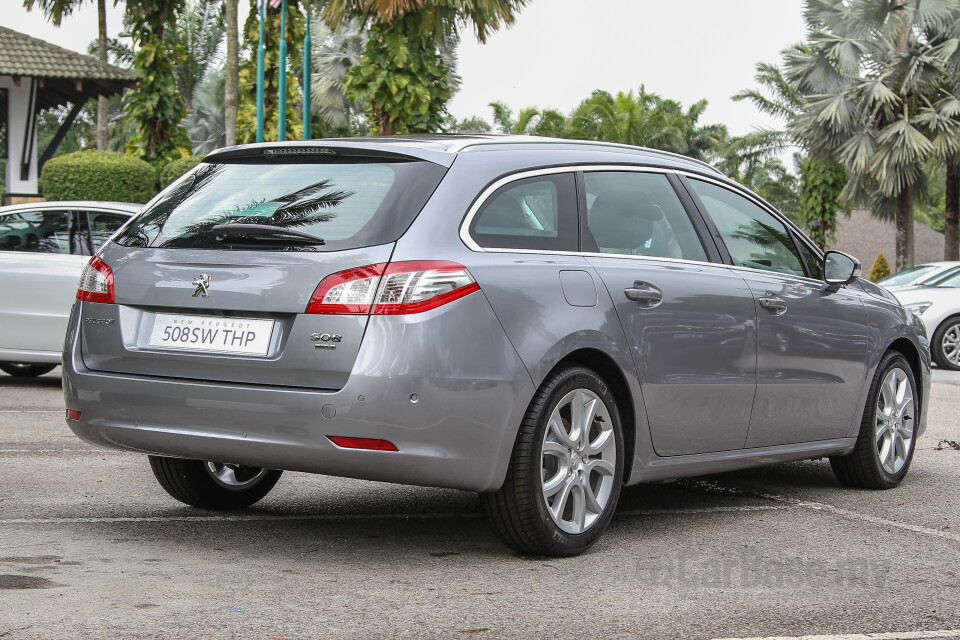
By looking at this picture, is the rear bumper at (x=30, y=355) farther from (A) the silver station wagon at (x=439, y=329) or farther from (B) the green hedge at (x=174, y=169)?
(B) the green hedge at (x=174, y=169)

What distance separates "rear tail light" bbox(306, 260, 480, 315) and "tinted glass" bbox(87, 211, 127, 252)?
699 cm

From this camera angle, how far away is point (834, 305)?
6.61 metres

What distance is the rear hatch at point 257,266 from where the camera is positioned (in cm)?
457

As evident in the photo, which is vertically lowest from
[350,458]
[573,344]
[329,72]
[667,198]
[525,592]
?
[525,592]

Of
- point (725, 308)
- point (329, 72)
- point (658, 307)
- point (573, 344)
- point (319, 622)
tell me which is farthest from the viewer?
point (329, 72)

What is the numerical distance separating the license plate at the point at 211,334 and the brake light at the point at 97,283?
1.00 feet

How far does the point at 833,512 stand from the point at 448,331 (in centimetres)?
268

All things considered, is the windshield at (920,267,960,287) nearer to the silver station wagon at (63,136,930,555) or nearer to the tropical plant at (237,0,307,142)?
the silver station wagon at (63,136,930,555)

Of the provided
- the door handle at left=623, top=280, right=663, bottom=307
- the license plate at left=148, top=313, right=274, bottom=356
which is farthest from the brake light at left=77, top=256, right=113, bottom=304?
the door handle at left=623, top=280, right=663, bottom=307

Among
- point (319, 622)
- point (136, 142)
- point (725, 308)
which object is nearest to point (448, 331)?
point (319, 622)

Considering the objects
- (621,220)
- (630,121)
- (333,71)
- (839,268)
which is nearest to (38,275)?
(621,220)

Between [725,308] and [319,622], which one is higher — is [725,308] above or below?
above

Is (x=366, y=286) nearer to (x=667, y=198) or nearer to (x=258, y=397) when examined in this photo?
(x=258, y=397)

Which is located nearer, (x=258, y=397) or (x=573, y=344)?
(x=258, y=397)
